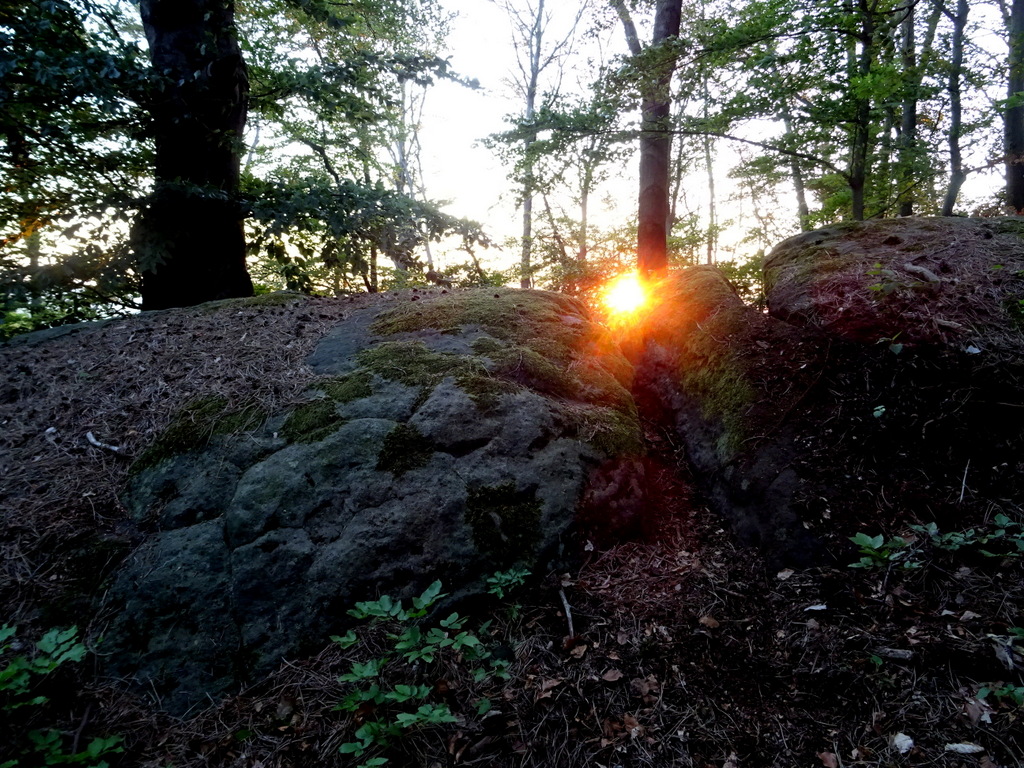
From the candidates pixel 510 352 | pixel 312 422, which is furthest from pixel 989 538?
pixel 312 422

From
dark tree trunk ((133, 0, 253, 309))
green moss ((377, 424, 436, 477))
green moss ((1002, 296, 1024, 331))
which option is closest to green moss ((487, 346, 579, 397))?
green moss ((377, 424, 436, 477))

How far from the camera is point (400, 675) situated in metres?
2.22

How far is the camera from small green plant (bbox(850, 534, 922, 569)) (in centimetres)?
232

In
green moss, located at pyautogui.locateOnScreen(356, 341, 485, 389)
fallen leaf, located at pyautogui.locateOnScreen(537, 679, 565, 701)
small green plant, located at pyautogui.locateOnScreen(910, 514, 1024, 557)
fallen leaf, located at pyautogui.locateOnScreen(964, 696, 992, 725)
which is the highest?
green moss, located at pyautogui.locateOnScreen(356, 341, 485, 389)

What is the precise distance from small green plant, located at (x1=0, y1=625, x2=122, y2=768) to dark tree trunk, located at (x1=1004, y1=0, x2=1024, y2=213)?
14.6 meters

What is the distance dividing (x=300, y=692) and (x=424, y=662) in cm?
59

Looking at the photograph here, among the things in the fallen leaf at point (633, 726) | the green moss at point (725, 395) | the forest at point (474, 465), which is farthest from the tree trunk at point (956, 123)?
the fallen leaf at point (633, 726)

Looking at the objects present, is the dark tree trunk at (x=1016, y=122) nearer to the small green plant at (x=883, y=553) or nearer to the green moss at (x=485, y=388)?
the small green plant at (x=883, y=553)

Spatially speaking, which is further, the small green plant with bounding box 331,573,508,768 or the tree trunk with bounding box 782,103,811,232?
the tree trunk with bounding box 782,103,811,232

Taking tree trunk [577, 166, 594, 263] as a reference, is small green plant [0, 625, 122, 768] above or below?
below

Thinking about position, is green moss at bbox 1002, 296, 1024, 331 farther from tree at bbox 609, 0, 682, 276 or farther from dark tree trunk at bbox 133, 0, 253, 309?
dark tree trunk at bbox 133, 0, 253, 309

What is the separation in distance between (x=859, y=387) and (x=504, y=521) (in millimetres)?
2515

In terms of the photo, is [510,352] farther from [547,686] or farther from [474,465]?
[547,686]

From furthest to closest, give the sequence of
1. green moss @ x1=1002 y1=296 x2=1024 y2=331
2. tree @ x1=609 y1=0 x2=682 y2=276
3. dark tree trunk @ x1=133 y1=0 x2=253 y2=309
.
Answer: tree @ x1=609 y1=0 x2=682 y2=276 → dark tree trunk @ x1=133 y1=0 x2=253 y2=309 → green moss @ x1=1002 y1=296 x2=1024 y2=331
